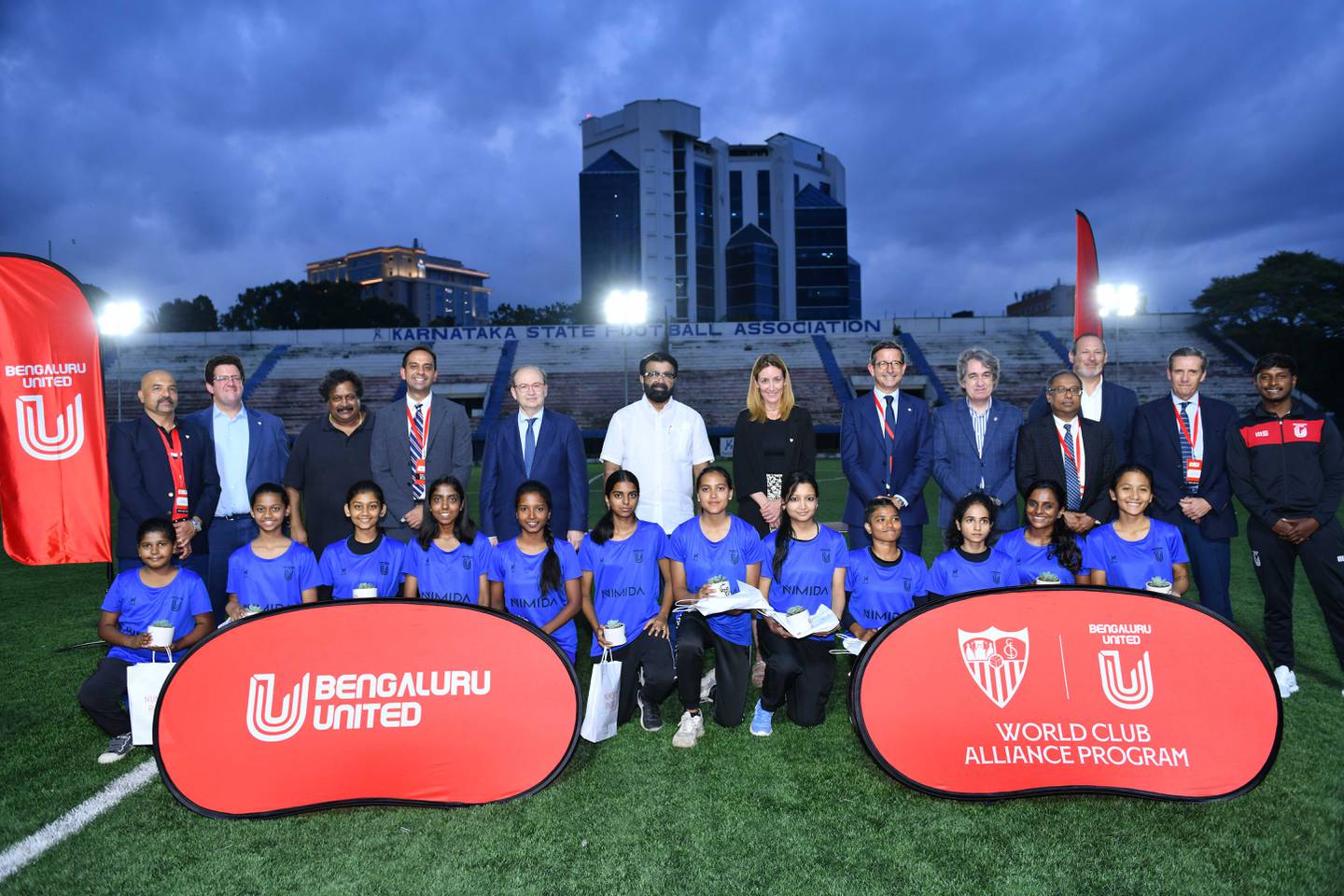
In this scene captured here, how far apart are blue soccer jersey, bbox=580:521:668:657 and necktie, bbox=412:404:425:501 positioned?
3.85 feet

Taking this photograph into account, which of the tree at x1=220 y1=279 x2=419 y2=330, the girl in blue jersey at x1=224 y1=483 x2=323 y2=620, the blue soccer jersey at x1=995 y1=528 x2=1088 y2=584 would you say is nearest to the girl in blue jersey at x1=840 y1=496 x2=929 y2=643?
the blue soccer jersey at x1=995 y1=528 x2=1088 y2=584

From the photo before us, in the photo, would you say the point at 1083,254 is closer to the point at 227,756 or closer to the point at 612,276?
the point at 227,756

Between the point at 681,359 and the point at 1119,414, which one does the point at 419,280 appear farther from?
the point at 1119,414

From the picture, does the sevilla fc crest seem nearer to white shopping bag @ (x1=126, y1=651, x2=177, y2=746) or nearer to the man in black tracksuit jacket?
the man in black tracksuit jacket

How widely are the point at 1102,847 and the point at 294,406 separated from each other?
3309cm

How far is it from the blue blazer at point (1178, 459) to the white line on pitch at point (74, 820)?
5.32 meters

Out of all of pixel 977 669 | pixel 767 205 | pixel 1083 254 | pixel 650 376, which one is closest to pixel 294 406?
pixel 1083 254

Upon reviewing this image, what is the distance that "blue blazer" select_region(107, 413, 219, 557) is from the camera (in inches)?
172

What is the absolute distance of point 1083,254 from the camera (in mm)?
13156

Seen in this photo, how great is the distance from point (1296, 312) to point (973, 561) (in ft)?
124

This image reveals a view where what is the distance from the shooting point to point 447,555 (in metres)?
4.33

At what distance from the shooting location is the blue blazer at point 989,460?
466 centimetres

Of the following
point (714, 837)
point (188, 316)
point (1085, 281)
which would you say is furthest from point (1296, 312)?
point (188, 316)

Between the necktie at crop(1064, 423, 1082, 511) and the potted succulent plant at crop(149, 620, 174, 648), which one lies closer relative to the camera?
the potted succulent plant at crop(149, 620, 174, 648)
